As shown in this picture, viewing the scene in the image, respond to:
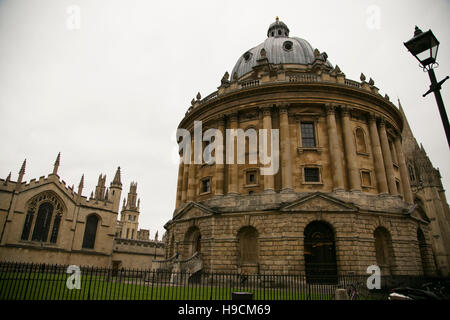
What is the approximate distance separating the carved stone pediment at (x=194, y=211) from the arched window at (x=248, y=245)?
2979mm

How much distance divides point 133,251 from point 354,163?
4044cm

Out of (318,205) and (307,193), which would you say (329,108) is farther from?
(318,205)

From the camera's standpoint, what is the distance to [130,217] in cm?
9600

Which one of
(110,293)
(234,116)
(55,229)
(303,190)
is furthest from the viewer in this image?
(55,229)

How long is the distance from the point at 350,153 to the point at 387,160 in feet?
15.2

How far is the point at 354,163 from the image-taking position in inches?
930

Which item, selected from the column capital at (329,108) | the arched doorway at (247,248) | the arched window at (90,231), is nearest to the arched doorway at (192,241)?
the arched doorway at (247,248)

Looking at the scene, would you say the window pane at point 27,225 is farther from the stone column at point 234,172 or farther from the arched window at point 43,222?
the stone column at point 234,172

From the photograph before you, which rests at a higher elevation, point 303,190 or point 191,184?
point 191,184

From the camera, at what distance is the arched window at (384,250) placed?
2136 centimetres

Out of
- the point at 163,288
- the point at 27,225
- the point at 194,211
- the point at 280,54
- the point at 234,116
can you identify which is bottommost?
the point at 163,288

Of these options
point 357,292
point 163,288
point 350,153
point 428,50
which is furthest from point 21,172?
point 428,50

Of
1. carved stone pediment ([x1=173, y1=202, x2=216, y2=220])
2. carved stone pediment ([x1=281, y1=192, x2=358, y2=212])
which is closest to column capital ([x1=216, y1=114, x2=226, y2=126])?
carved stone pediment ([x1=173, y1=202, x2=216, y2=220])

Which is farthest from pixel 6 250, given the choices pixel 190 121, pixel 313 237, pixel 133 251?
pixel 313 237
